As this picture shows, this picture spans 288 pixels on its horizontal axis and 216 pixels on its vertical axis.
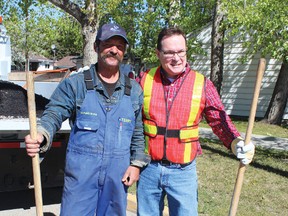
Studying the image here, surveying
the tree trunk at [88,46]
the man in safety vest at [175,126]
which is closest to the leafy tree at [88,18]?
the tree trunk at [88,46]

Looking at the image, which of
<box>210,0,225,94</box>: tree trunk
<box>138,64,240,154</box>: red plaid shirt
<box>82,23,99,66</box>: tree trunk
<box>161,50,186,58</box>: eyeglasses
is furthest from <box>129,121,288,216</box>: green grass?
<box>210,0,225,94</box>: tree trunk

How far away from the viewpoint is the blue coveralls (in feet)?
8.77

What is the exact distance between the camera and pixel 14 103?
4848 mm

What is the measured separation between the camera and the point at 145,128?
2932 millimetres

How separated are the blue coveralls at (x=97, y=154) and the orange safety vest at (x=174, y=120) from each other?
0.56 ft

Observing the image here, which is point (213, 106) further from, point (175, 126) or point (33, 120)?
point (33, 120)

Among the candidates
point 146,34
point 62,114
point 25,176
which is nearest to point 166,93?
point 62,114

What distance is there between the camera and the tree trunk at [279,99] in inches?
495

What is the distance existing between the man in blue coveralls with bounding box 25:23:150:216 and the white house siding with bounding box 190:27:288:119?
40.8 feet

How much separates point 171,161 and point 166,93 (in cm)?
45

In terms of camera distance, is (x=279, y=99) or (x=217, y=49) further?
(x=217, y=49)

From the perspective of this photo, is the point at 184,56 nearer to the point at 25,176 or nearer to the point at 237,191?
the point at 237,191

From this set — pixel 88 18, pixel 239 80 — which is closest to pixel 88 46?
pixel 88 18

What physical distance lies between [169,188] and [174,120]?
460 mm
